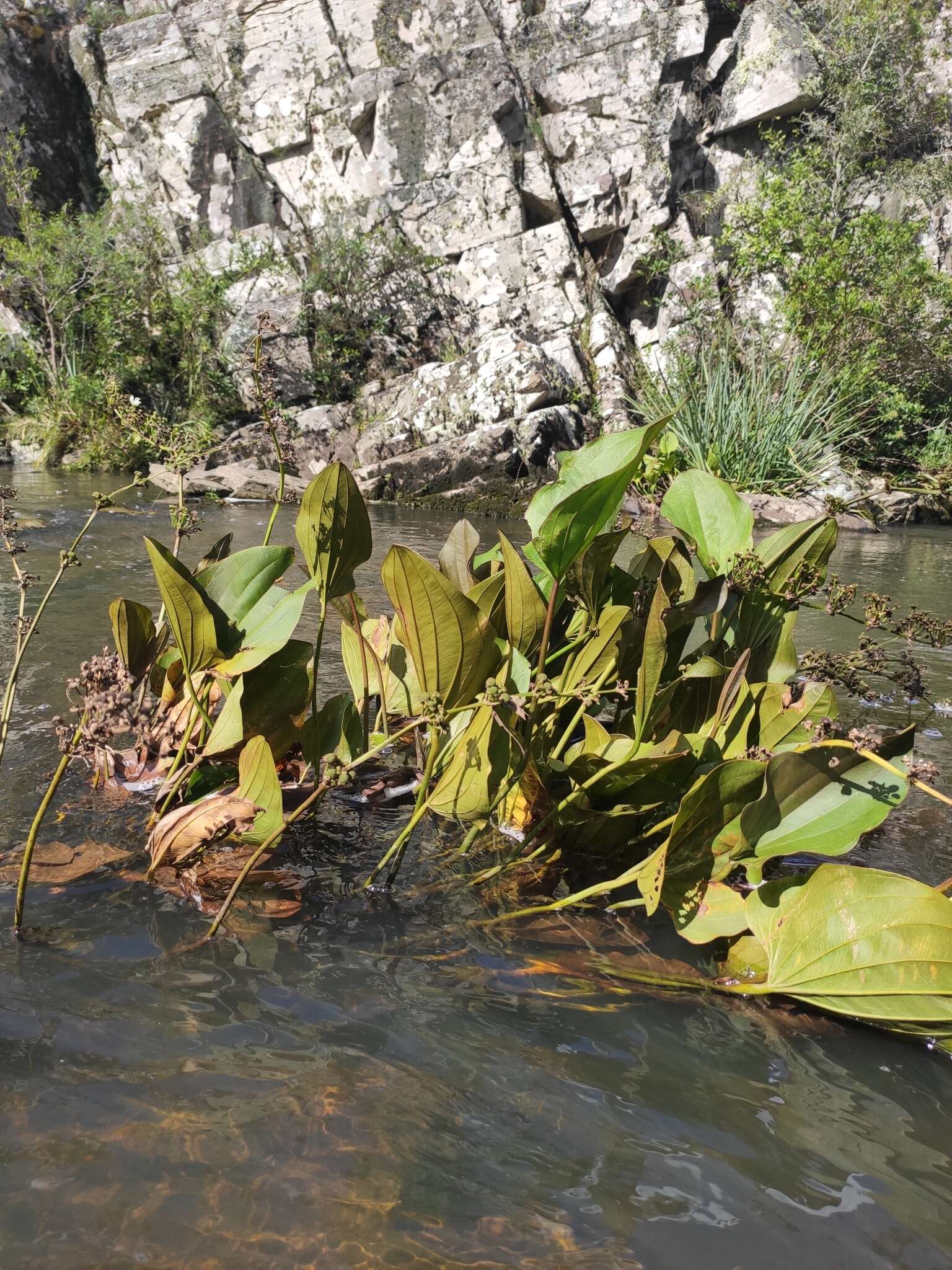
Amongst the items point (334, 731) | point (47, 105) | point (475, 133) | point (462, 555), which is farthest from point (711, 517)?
point (47, 105)

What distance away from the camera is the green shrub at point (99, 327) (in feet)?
48.4

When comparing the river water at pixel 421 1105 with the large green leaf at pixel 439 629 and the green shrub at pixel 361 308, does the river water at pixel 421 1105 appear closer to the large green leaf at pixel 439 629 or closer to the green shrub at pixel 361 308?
the large green leaf at pixel 439 629

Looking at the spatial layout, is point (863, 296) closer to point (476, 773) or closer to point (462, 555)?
point (462, 555)

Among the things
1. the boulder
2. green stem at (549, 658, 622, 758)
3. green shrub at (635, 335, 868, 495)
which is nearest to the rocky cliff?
the boulder

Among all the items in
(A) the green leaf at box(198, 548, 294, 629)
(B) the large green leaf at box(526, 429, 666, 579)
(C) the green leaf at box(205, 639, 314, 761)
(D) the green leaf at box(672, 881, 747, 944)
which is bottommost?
(D) the green leaf at box(672, 881, 747, 944)

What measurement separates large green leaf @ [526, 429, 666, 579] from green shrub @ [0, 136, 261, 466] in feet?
47.3

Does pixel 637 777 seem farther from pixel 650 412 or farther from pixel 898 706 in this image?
pixel 650 412

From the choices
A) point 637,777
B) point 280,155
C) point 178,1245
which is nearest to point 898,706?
point 637,777

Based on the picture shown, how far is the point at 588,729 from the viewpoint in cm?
175

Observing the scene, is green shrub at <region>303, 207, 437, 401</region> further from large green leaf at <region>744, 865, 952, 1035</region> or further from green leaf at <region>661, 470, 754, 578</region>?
large green leaf at <region>744, 865, 952, 1035</region>

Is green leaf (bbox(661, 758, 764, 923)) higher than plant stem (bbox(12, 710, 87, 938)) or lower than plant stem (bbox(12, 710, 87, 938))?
lower

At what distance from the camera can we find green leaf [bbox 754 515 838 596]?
1.76m

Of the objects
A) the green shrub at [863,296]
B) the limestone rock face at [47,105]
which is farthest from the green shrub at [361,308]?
the limestone rock face at [47,105]

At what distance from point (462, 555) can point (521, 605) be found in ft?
1.18
